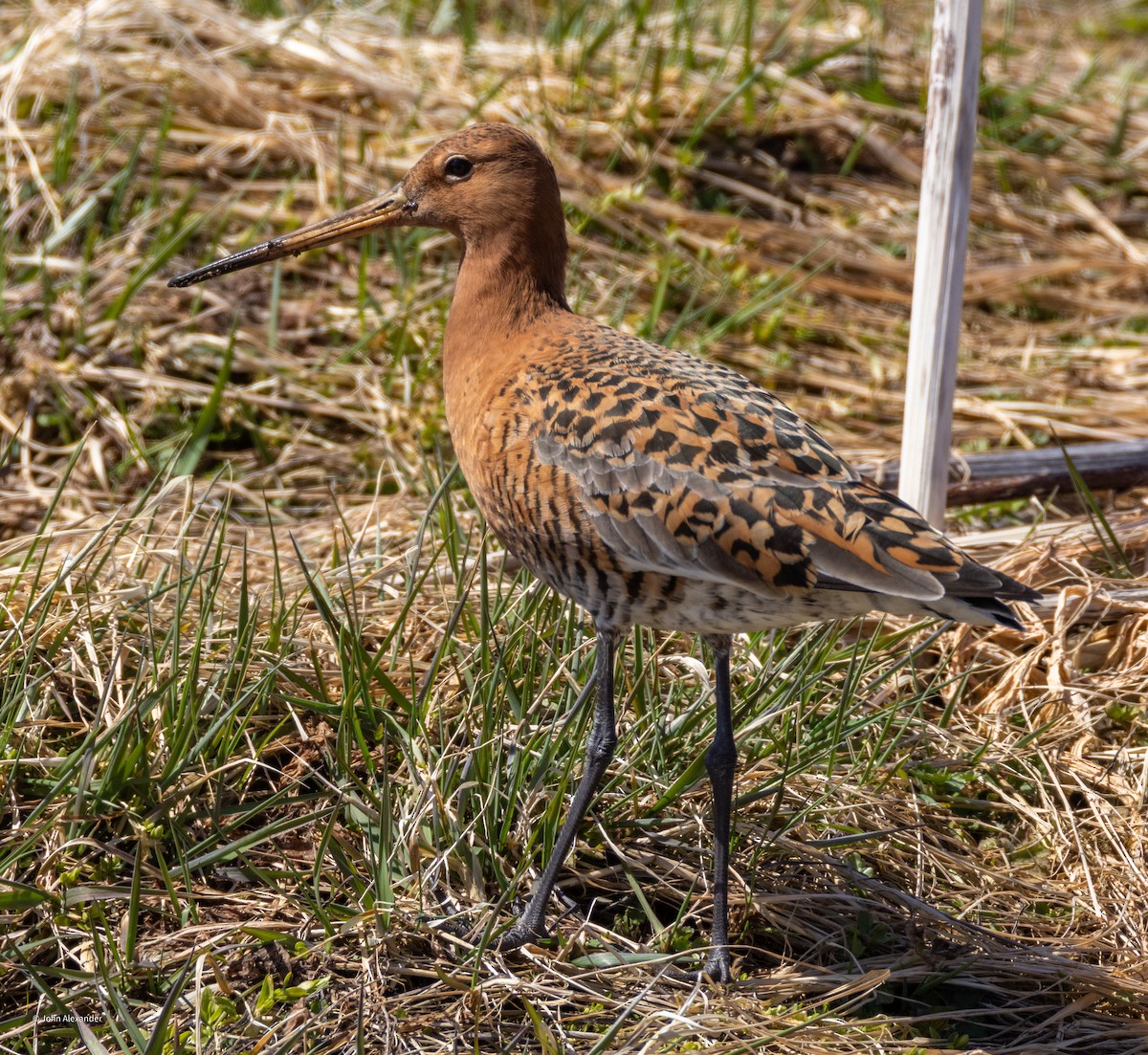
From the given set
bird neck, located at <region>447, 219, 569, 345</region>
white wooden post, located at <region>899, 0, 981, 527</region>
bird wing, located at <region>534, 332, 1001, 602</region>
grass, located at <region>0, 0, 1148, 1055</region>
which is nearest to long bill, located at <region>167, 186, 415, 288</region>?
bird neck, located at <region>447, 219, 569, 345</region>

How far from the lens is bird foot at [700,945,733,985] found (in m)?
3.19

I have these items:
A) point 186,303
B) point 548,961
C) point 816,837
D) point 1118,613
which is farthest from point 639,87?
point 548,961

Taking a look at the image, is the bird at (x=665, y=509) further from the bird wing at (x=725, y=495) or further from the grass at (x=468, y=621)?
the grass at (x=468, y=621)

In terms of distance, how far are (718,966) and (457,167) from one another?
2.18m

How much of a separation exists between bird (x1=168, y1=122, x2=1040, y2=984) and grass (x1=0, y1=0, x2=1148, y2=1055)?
0.23m

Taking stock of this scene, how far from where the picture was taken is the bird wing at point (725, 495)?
3.01 meters

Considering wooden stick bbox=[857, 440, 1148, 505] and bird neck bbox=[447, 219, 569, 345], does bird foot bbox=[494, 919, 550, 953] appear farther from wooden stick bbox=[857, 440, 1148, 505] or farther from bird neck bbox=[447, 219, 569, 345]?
wooden stick bbox=[857, 440, 1148, 505]

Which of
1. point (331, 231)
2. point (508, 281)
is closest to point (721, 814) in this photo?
point (508, 281)

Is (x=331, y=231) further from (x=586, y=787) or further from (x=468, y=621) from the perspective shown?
(x=586, y=787)

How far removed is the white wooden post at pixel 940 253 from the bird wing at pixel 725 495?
901mm

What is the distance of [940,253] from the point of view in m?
4.06

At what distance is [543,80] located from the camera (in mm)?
6699

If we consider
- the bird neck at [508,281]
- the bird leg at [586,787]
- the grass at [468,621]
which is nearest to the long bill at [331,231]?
the bird neck at [508,281]

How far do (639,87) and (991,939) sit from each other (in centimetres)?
443
